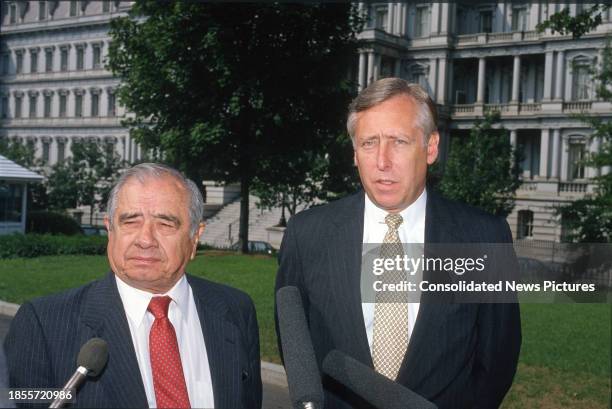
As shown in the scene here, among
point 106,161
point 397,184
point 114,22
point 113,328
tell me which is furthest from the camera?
point 106,161

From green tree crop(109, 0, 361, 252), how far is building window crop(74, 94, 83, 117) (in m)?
48.3

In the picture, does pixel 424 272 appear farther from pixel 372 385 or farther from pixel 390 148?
pixel 372 385

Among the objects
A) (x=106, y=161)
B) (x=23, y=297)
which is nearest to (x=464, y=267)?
(x=23, y=297)

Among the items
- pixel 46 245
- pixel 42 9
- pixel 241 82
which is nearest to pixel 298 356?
pixel 46 245

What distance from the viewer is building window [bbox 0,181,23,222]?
36.6 metres

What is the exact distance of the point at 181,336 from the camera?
347 centimetres

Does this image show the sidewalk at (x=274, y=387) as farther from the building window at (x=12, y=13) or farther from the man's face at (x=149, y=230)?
the building window at (x=12, y=13)

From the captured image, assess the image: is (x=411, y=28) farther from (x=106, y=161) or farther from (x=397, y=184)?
(x=397, y=184)

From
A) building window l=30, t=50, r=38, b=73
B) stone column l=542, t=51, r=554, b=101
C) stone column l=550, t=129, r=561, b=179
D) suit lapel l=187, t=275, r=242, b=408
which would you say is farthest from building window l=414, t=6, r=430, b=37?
suit lapel l=187, t=275, r=242, b=408

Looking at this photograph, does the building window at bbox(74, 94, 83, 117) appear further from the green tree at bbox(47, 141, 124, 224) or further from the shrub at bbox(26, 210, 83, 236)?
the shrub at bbox(26, 210, 83, 236)

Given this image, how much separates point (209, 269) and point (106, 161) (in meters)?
40.2

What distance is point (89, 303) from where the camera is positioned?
3.51 meters

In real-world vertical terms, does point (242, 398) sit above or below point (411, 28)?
below

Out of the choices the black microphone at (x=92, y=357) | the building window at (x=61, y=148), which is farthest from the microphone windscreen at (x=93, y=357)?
the building window at (x=61, y=148)
